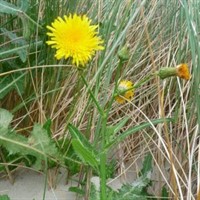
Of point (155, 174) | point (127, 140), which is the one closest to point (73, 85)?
point (127, 140)

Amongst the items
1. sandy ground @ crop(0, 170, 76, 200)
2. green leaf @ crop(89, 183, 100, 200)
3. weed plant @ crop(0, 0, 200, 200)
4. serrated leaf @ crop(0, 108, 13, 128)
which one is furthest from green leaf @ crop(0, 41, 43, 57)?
green leaf @ crop(89, 183, 100, 200)

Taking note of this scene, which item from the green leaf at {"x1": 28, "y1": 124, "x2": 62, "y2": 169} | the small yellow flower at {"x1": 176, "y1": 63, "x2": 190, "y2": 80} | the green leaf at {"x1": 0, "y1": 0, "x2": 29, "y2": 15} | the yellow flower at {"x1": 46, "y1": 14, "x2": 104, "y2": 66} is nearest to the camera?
the small yellow flower at {"x1": 176, "y1": 63, "x2": 190, "y2": 80}

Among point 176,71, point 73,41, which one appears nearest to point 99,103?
point 73,41

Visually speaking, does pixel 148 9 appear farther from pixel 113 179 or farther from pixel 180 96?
pixel 113 179

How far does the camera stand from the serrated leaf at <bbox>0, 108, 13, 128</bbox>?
1.17 m

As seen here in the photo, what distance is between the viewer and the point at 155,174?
4.27 ft

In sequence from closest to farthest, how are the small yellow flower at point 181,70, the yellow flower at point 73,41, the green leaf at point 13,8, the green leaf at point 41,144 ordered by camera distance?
the small yellow flower at point 181,70, the yellow flower at point 73,41, the green leaf at point 41,144, the green leaf at point 13,8

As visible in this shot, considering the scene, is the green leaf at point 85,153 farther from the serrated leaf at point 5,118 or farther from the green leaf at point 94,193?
the serrated leaf at point 5,118

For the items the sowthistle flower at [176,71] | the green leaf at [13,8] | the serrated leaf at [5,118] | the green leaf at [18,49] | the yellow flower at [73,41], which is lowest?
the serrated leaf at [5,118]

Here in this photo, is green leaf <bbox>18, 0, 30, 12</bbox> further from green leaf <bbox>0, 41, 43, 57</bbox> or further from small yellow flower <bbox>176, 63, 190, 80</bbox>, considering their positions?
small yellow flower <bbox>176, 63, 190, 80</bbox>

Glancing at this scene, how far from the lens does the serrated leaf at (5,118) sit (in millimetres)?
1171

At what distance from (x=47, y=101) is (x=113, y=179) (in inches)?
10.1

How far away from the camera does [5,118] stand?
3.87 feet

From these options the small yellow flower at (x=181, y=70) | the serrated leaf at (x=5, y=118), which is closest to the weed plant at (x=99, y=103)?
the serrated leaf at (x=5, y=118)
